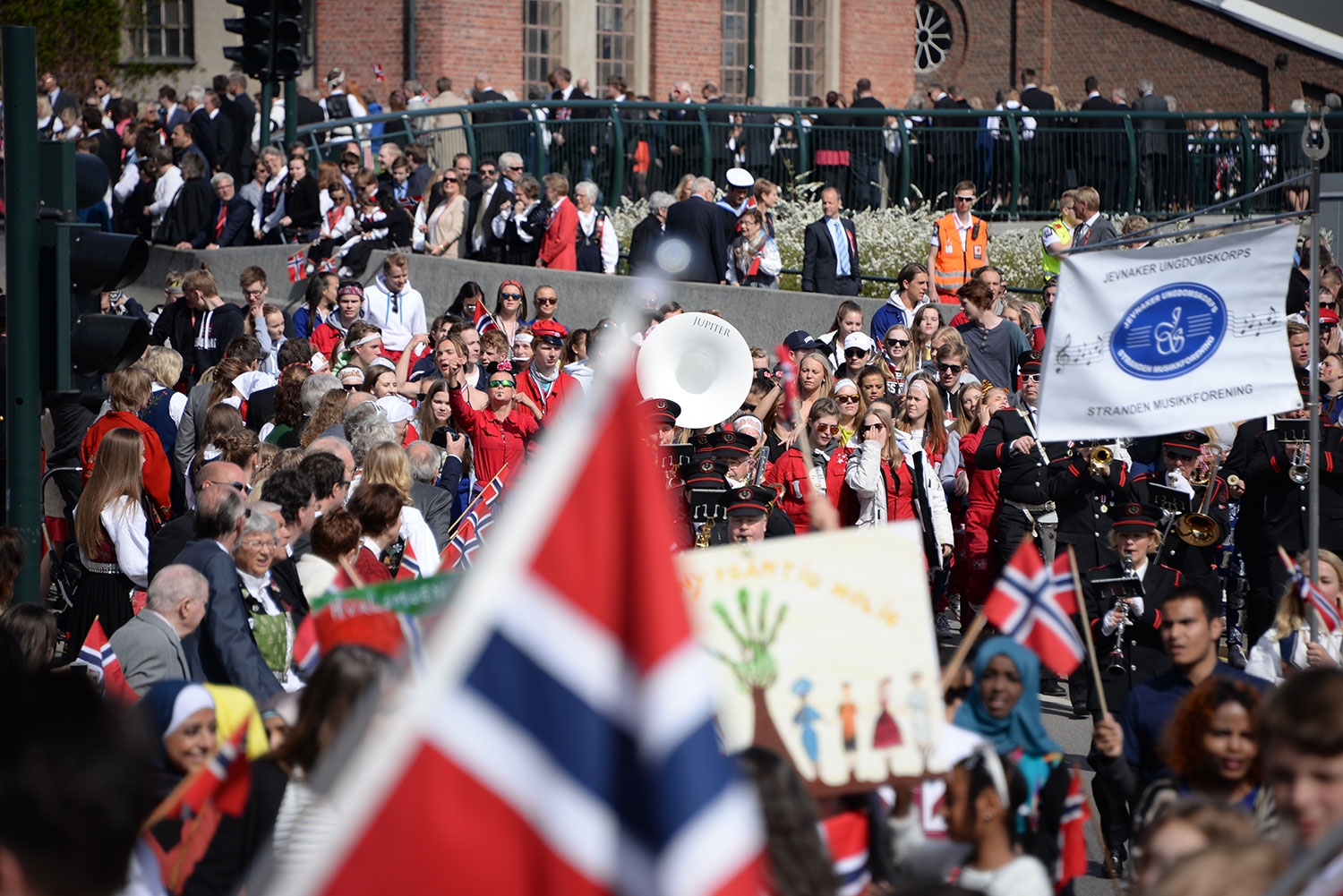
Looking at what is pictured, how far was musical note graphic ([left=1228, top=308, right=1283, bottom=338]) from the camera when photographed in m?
6.58

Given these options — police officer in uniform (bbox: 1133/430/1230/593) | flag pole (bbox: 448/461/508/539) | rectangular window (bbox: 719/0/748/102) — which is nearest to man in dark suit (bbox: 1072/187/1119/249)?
police officer in uniform (bbox: 1133/430/1230/593)

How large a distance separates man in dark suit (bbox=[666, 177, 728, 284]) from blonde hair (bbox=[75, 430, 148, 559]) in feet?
29.3

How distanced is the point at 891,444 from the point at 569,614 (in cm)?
863

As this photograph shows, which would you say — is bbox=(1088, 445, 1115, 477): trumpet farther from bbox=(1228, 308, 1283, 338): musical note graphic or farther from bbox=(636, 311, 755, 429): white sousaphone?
bbox=(1228, 308, 1283, 338): musical note graphic

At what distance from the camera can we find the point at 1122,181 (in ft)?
70.0

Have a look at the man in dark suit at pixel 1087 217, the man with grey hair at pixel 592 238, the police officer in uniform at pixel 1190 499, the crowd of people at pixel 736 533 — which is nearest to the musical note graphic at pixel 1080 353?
the crowd of people at pixel 736 533

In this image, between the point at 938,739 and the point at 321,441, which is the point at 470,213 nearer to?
the point at 321,441

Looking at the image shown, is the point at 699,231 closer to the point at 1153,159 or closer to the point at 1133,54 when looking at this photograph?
the point at 1153,159

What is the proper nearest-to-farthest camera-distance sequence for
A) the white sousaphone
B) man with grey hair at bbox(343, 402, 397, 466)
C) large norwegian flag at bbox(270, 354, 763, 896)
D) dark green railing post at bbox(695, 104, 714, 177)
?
1. large norwegian flag at bbox(270, 354, 763, 896)
2. man with grey hair at bbox(343, 402, 397, 466)
3. the white sousaphone
4. dark green railing post at bbox(695, 104, 714, 177)

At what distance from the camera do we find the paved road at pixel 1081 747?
23.2 feet

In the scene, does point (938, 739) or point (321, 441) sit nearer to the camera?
point (938, 739)

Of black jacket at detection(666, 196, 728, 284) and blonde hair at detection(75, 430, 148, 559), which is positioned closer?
blonde hair at detection(75, 430, 148, 559)

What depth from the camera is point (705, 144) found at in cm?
2164

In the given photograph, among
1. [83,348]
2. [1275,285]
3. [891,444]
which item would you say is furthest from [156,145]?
[1275,285]
